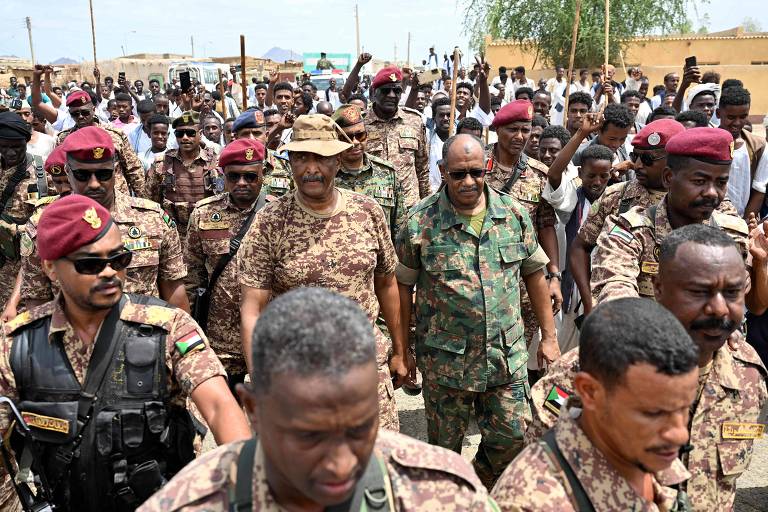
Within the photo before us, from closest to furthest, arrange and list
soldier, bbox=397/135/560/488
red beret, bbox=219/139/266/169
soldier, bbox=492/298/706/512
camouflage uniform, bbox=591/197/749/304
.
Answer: soldier, bbox=492/298/706/512 < camouflage uniform, bbox=591/197/749/304 < soldier, bbox=397/135/560/488 < red beret, bbox=219/139/266/169

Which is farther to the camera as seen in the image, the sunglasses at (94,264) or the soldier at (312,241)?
the soldier at (312,241)

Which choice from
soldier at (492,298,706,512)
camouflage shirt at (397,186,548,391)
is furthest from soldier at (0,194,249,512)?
camouflage shirt at (397,186,548,391)

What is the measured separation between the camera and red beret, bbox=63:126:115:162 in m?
3.75

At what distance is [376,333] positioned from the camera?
3.46 meters

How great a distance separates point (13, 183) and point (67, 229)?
353 centimetres

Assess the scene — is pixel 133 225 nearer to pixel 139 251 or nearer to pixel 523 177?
pixel 139 251

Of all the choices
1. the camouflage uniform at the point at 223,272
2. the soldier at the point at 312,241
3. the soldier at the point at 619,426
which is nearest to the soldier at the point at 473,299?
the soldier at the point at 312,241

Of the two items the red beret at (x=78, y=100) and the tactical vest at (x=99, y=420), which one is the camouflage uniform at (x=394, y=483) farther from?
the red beret at (x=78, y=100)

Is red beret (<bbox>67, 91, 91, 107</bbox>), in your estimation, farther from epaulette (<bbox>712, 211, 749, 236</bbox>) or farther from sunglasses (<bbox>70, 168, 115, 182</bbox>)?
epaulette (<bbox>712, 211, 749, 236</bbox>)

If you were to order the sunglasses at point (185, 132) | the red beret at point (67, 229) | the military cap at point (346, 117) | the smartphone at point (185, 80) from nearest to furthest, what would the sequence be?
the red beret at point (67, 229), the military cap at point (346, 117), the sunglasses at point (185, 132), the smartphone at point (185, 80)

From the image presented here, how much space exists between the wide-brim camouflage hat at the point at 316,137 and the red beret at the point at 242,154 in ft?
3.89

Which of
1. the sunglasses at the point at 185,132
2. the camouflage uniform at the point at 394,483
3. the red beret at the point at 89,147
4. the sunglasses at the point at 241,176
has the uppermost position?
the red beret at the point at 89,147

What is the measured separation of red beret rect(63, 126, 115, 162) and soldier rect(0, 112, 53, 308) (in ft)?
6.01

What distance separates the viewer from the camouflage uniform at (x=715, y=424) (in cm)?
227
